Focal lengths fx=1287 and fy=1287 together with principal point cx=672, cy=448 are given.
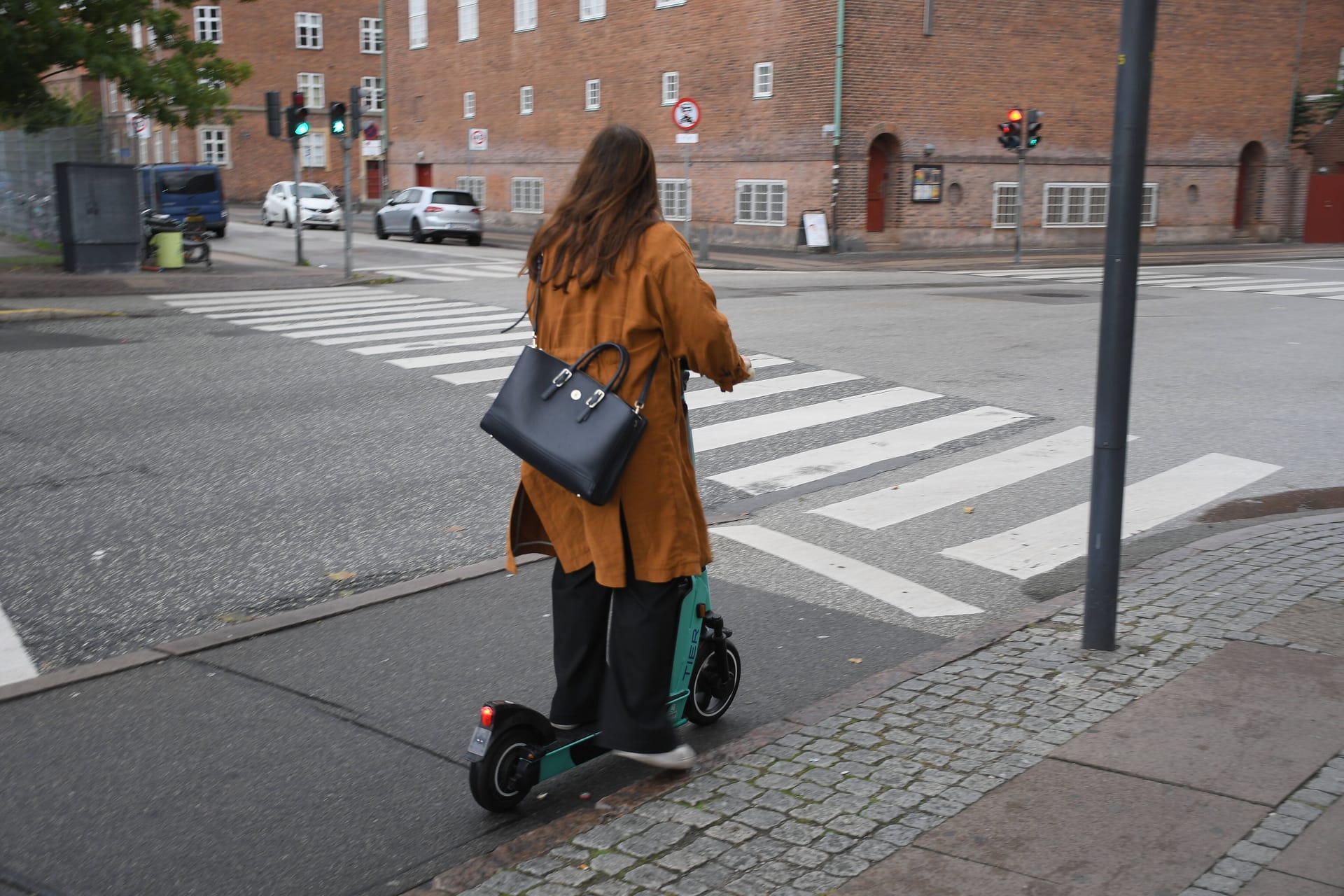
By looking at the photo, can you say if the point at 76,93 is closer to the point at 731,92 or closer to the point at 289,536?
the point at 731,92

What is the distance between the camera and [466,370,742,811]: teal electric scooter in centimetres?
A: 377

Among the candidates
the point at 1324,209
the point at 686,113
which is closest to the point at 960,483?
the point at 686,113

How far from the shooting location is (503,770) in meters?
3.81

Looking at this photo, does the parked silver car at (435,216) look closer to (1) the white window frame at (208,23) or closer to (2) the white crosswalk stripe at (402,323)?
(2) the white crosswalk stripe at (402,323)

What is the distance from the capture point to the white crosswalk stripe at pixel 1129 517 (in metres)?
6.84

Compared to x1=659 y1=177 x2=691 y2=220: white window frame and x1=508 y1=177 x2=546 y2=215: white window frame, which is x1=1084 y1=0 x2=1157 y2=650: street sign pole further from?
x1=508 y1=177 x2=546 y2=215: white window frame

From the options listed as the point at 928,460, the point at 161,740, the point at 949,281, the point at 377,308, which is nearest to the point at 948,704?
the point at 161,740

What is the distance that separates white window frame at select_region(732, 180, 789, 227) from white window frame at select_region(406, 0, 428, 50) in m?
21.1

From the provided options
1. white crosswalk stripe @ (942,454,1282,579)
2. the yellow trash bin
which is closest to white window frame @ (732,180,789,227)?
the yellow trash bin

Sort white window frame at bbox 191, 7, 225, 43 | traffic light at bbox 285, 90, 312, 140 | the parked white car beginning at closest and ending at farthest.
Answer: traffic light at bbox 285, 90, 312, 140
the parked white car
white window frame at bbox 191, 7, 225, 43

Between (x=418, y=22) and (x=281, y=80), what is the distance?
517 inches

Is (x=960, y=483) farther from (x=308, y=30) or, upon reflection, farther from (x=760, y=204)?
(x=308, y=30)

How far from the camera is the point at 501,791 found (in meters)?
3.82

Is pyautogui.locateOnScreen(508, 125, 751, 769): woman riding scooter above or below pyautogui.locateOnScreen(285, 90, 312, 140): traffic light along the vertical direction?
below
